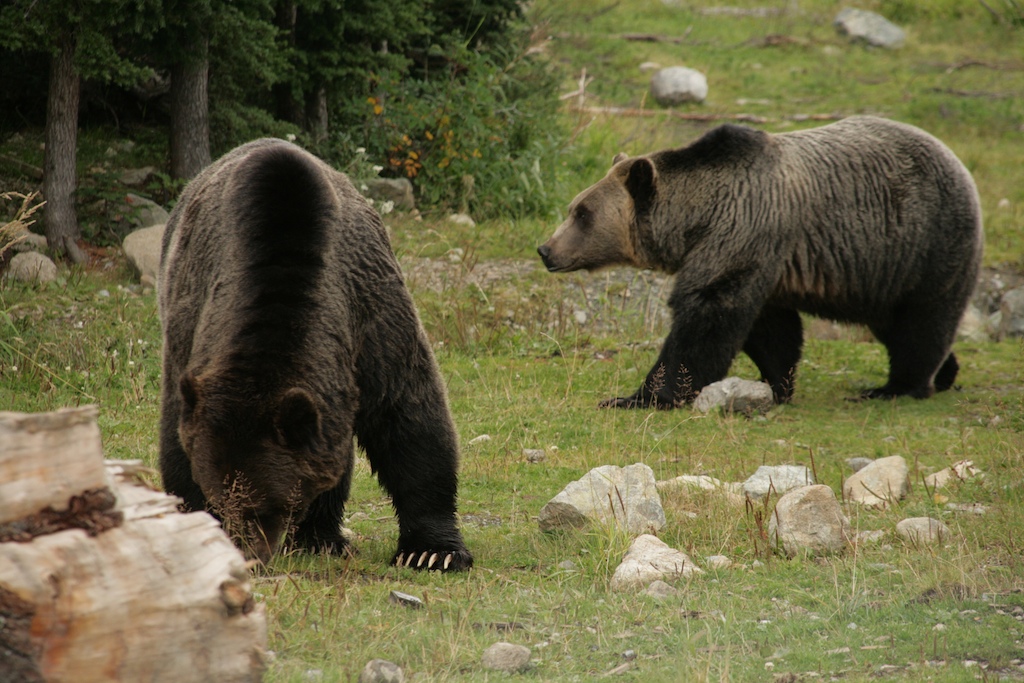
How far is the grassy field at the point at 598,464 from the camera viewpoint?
4059 mm

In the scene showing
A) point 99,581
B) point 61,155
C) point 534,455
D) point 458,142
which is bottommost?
point 534,455

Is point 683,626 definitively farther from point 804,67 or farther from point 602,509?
point 804,67

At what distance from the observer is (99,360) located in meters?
9.09

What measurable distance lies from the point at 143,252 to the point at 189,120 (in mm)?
1655

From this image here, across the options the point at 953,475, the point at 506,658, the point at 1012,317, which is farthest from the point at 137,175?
the point at 1012,317

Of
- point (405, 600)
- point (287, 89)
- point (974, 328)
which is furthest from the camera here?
point (287, 89)

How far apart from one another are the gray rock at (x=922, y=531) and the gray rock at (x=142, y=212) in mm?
8678

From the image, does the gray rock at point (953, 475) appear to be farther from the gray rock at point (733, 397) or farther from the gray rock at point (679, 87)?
the gray rock at point (679, 87)

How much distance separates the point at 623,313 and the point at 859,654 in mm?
7951

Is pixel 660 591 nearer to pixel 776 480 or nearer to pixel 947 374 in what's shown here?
pixel 776 480

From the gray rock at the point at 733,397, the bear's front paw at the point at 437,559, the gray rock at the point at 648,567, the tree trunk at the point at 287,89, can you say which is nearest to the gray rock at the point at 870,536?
the gray rock at the point at 648,567

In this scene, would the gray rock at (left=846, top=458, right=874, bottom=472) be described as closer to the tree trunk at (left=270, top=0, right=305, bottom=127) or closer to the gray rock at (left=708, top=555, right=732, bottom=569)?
the gray rock at (left=708, top=555, right=732, bottom=569)

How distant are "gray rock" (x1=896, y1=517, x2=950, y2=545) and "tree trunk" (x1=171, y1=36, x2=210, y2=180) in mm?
8589

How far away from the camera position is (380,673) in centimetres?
367
